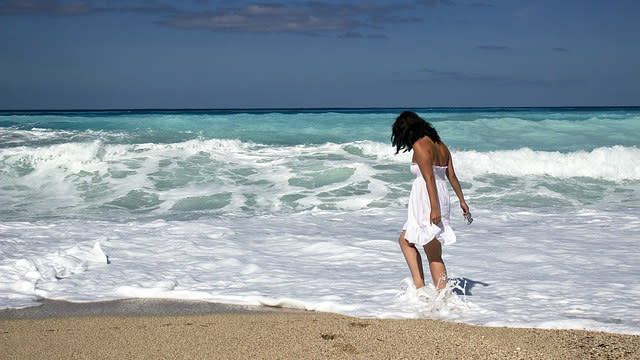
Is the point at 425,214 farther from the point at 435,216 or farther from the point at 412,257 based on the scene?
the point at 412,257

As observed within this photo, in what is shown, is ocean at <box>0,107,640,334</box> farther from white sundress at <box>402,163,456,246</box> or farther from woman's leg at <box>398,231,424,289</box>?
white sundress at <box>402,163,456,246</box>

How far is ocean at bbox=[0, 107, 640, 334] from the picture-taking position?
5.55 m

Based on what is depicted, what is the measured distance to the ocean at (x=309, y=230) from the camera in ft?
18.2

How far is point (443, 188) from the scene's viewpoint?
497 centimetres

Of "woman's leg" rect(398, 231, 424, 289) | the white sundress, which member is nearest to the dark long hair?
the white sundress

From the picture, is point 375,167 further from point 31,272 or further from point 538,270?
point 31,272

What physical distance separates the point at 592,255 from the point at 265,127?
70.4ft

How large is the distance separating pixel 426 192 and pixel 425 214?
0.17m

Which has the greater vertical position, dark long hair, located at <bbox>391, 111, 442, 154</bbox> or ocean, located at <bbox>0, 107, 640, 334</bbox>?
dark long hair, located at <bbox>391, 111, 442, 154</bbox>

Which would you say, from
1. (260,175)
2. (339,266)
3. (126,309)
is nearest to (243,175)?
(260,175)

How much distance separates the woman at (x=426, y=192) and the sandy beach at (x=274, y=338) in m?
0.59

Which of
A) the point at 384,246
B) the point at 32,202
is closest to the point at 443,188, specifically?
the point at 384,246

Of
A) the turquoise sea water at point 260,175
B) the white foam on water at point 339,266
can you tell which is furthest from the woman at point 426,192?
the turquoise sea water at point 260,175

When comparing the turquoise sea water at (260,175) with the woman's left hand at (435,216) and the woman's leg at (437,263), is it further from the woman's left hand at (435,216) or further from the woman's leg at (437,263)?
the woman's left hand at (435,216)
